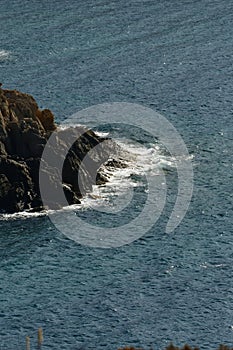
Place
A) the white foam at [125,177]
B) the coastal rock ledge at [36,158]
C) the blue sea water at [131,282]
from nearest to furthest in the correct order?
the blue sea water at [131,282], the coastal rock ledge at [36,158], the white foam at [125,177]

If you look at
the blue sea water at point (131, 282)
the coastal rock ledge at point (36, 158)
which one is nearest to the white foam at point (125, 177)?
the coastal rock ledge at point (36, 158)

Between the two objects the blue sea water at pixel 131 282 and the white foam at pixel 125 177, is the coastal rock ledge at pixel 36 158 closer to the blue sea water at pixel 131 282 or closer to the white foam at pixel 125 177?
the white foam at pixel 125 177

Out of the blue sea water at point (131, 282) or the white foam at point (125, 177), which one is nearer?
the blue sea water at point (131, 282)

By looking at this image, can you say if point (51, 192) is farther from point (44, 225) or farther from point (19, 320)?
point (19, 320)

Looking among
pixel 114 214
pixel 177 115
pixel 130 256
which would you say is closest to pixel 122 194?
pixel 114 214

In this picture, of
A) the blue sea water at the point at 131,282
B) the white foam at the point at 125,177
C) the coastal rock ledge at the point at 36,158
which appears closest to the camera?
the blue sea water at the point at 131,282

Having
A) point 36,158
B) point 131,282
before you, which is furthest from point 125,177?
point 131,282

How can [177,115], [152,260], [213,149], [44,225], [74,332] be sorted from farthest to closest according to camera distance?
[177,115] → [213,149] → [44,225] → [152,260] → [74,332]

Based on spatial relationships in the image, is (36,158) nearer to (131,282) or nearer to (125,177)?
(125,177)

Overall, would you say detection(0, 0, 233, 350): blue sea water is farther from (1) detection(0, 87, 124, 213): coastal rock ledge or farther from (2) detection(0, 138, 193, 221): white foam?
(1) detection(0, 87, 124, 213): coastal rock ledge
